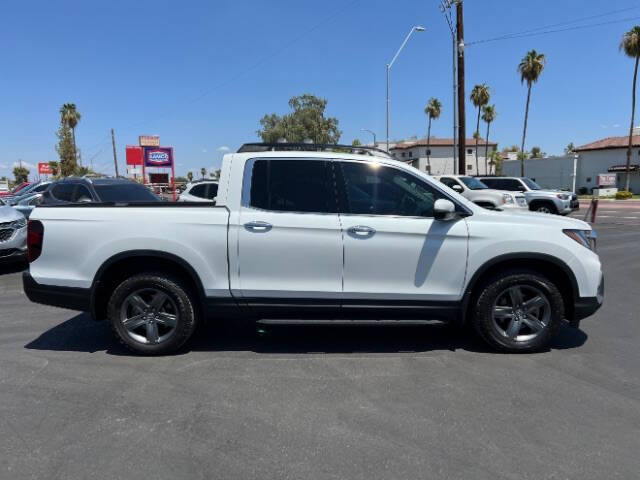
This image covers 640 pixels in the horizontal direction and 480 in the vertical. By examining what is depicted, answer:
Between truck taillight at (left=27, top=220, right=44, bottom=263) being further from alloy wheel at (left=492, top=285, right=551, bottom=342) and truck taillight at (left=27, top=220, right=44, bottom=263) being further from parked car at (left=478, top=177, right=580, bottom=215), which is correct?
parked car at (left=478, top=177, right=580, bottom=215)

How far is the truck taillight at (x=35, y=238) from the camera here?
4.04 m

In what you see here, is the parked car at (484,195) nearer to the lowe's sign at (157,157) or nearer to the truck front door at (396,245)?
the truck front door at (396,245)

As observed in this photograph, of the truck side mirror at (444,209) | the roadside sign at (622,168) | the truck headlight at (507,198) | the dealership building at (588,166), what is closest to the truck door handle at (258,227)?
the truck side mirror at (444,209)

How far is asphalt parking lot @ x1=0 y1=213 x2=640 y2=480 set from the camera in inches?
102

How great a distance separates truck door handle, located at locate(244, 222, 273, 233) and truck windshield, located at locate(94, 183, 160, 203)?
6265 mm

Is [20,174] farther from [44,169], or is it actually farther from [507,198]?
[507,198]

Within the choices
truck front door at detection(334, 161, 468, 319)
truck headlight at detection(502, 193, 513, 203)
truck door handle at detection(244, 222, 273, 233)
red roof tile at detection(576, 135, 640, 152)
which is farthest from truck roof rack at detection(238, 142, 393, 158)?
red roof tile at detection(576, 135, 640, 152)

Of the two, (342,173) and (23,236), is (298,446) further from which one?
(23,236)

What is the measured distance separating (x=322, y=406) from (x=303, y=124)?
56971 millimetres

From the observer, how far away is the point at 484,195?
44.2 ft

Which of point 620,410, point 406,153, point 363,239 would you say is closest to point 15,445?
point 363,239

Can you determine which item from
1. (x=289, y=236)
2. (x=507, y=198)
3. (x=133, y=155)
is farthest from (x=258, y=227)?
(x=133, y=155)

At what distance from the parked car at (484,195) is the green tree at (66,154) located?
163 feet

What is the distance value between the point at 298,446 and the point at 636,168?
55167 millimetres
